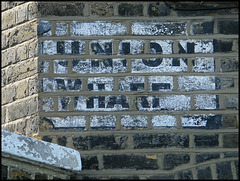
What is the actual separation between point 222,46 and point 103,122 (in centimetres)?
121

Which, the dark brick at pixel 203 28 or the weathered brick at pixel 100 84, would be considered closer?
the weathered brick at pixel 100 84

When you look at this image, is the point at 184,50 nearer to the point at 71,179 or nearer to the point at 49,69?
the point at 49,69

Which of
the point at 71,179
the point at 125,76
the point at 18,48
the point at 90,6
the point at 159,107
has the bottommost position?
the point at 71,179

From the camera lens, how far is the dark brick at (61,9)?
4066mm

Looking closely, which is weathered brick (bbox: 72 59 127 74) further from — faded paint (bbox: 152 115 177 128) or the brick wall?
faded paint (bbox: 152 115 177 128)

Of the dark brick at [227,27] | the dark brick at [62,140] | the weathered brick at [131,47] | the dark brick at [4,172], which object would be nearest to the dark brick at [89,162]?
the dark brick at [62,140]

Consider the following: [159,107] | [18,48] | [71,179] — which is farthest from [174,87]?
[18,48]

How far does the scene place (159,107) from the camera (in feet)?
12.9

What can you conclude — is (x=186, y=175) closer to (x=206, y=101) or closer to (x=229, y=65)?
(x=206, y=101)

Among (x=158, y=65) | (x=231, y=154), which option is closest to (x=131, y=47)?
(x=158, y=65)

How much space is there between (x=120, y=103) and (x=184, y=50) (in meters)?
0.72

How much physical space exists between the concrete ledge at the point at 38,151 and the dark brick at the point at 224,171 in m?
1.17

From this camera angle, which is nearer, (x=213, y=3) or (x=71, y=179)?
(x=71, y=179)

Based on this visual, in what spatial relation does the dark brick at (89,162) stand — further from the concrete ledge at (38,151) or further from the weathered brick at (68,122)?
the concrete ledge at (38,151)
